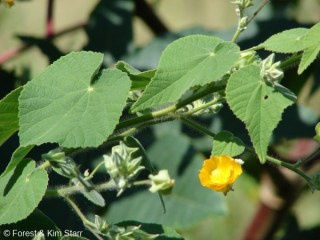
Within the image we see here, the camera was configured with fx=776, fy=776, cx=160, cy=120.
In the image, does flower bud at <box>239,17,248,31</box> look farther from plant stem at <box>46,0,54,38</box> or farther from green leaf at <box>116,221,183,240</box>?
plant stem at <box>46,0,54,38</box>

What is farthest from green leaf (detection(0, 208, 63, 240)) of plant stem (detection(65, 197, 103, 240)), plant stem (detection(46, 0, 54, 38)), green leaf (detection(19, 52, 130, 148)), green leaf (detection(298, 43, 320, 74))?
plant stem (detection(46, 0, 54, 38))

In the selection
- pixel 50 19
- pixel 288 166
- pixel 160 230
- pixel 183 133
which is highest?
pixel 288 166

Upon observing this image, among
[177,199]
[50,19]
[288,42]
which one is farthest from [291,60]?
[50,19]

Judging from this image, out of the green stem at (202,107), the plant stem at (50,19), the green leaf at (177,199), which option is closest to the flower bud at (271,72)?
the green stem at (202,107)

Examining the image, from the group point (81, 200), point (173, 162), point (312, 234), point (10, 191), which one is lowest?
point (312, 234)

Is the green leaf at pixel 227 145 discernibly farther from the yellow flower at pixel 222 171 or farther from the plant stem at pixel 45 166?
the plant stem at pixel 45 166

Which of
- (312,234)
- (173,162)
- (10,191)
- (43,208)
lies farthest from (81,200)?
(312,234)

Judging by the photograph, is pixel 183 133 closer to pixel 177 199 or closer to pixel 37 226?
pixel 177 199

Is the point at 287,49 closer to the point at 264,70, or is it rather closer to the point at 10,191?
the point at 264,70
